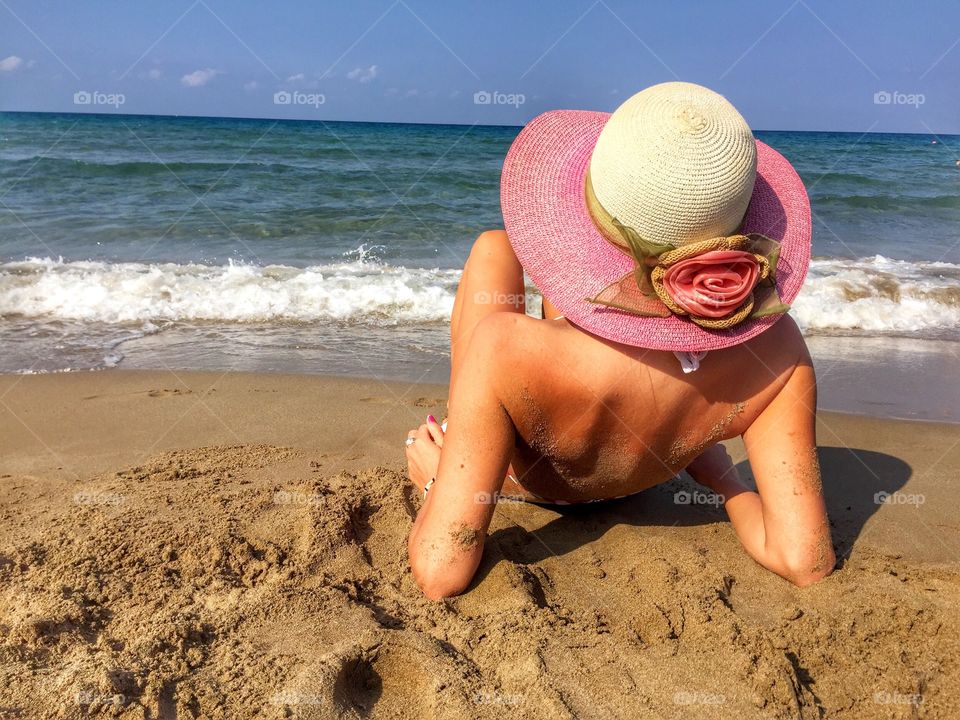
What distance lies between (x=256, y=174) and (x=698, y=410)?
1415 centimetres

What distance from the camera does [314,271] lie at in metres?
7.46

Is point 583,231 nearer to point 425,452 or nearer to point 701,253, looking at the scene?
point 701,253

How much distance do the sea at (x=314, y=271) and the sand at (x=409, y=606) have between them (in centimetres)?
179

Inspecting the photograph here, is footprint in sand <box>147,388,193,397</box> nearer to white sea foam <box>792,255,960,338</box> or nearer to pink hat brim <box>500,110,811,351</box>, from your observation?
pink hat brim <box>500,110,811,351</box>

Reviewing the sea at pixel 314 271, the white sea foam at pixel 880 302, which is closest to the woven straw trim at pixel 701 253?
the sea at pixel 314 271

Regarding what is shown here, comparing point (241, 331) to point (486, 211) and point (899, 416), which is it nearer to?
point (899, 416)

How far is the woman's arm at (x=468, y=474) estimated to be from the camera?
6.01 feet

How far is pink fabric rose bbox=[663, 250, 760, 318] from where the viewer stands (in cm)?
165

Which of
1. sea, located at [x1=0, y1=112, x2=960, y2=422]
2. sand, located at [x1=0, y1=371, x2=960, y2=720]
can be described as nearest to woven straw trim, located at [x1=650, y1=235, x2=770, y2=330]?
sand, located at [x1=0, y1=371, x2=960, y2=720]

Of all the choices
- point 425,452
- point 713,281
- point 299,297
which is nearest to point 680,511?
point 425,452

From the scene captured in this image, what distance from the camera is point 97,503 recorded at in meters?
2.51

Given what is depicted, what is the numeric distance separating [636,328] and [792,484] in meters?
0.71

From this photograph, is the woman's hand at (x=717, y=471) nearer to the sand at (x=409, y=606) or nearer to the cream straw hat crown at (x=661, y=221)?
the sand at (x=409, y=606)

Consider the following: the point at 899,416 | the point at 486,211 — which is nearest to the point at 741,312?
the point at 899,416
